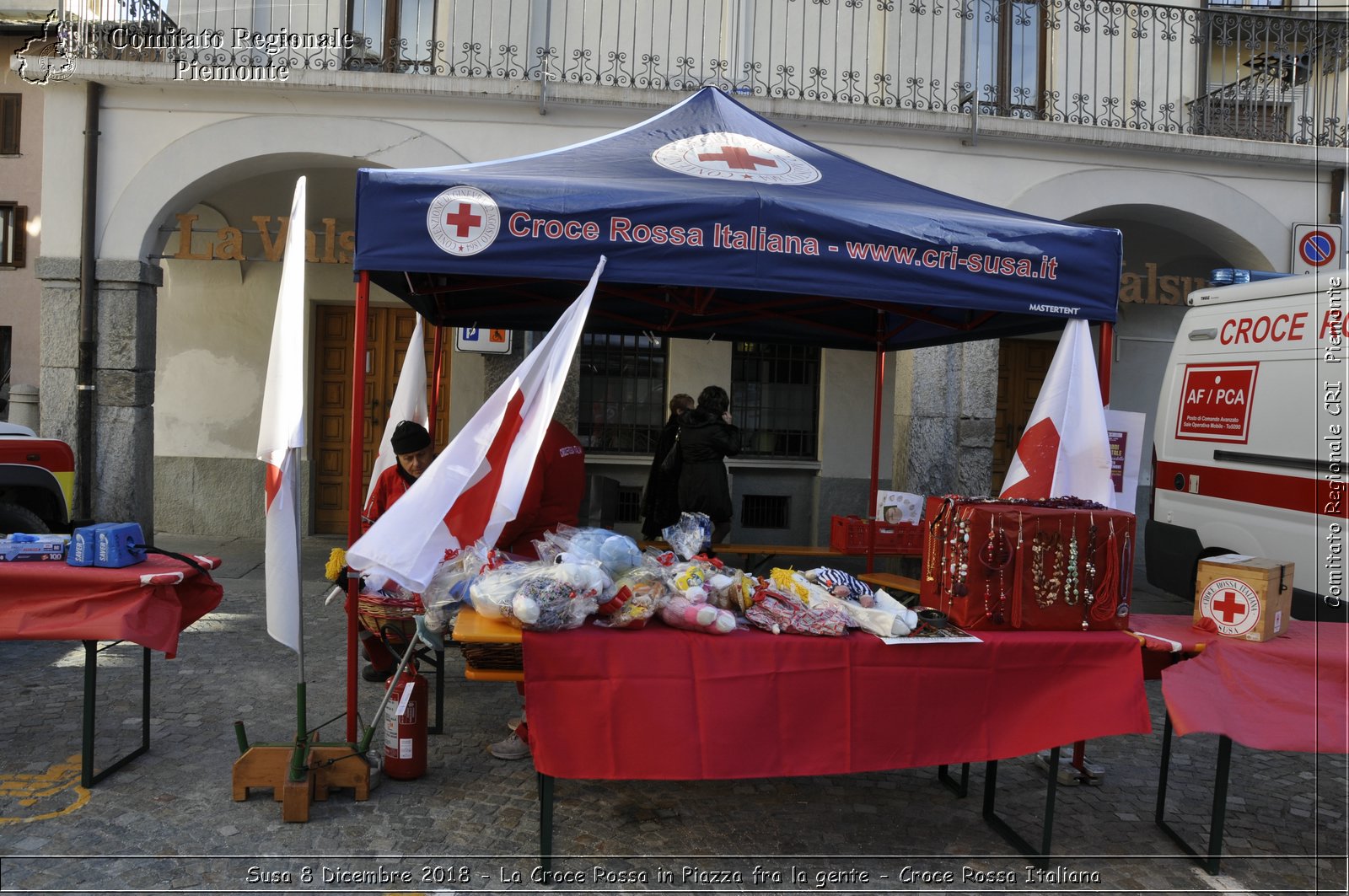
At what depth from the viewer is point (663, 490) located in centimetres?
857

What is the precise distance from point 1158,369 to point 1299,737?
9.86 m

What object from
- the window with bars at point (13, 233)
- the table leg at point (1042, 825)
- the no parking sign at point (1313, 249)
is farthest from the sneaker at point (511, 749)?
the window with bars at point (13, 233)

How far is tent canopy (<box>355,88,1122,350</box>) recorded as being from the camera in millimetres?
4016

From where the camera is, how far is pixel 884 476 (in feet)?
36.8

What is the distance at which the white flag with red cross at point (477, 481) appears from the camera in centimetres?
366

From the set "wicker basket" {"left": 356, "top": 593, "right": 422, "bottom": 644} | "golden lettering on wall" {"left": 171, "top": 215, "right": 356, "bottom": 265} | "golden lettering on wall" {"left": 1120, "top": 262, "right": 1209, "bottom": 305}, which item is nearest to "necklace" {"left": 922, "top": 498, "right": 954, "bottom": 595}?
"wicker basket" {"left": 356, "top": 593, "right": 422, "bottom": 644}

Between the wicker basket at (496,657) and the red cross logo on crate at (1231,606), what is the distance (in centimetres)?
275

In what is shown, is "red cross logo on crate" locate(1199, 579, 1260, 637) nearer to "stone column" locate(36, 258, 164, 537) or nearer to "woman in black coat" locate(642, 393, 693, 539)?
"woman in black coat" locate(642, 393, 693, 539)

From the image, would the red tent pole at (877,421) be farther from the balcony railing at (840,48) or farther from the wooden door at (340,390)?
the wooden door at (340,390)

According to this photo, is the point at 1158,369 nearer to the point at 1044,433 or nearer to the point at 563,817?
the point at 1044,433

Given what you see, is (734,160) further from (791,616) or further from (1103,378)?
(791,616)

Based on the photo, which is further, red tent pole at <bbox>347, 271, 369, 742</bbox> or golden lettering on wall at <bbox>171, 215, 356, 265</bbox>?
golden lettering on wall at <bbox>171, 215, 356, 265</bbox>

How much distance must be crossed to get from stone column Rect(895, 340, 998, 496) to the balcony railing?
2373 mm

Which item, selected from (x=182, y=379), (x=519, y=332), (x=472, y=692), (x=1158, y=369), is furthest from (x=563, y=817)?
(x=1158, y=369)
